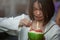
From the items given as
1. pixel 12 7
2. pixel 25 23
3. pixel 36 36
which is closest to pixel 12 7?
pixel 12 7

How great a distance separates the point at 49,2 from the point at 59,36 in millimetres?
129

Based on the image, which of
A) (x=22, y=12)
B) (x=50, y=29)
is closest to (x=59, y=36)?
(x=50, y=29)

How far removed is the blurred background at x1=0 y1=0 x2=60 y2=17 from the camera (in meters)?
0.74

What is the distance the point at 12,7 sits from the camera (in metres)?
0.77

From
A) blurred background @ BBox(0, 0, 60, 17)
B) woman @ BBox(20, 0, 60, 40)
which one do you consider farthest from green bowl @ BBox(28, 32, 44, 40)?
blurred background @ BBox(0, 0, 60, 17)

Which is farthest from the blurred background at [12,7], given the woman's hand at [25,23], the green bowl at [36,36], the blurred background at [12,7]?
the green bowl at [36,36]

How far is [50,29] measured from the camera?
530mm

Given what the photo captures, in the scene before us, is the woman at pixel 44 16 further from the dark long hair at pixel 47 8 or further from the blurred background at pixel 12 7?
the blurred background at pixel 12 7

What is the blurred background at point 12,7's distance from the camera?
74 centimetres

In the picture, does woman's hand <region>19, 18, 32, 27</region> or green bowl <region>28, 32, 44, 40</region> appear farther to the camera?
woman's hand <region>19, 18, 32, 27</region>

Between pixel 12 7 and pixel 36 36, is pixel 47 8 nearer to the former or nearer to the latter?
pixel 36 36

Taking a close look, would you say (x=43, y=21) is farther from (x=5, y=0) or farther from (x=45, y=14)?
(x=5, y=0)

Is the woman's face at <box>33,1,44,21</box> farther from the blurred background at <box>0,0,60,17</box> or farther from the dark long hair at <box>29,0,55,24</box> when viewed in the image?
the blurred background at <box>0,0,60,17</box>

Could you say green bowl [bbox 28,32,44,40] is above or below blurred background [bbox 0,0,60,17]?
below
